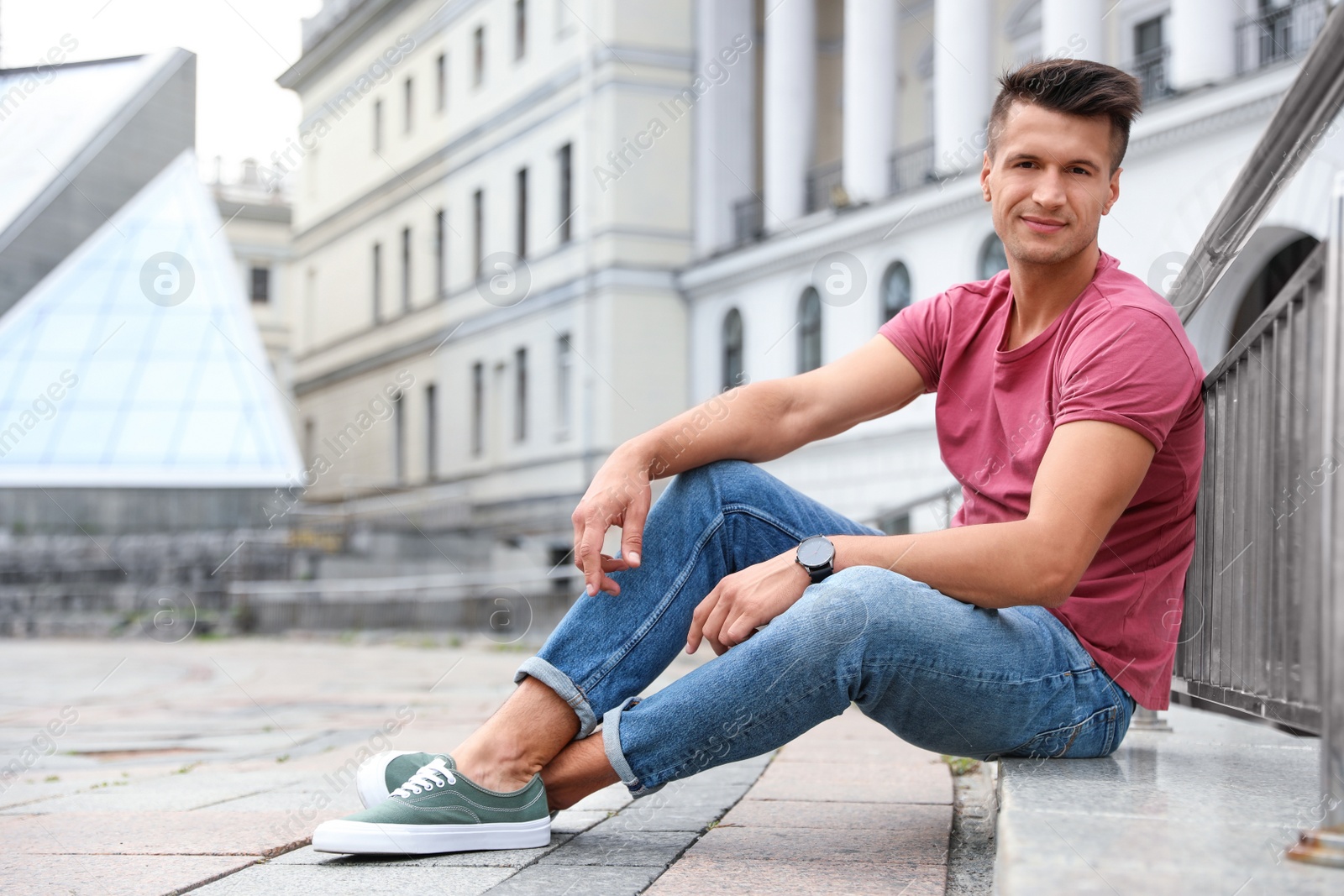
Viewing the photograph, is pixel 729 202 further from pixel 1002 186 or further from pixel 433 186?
pixel 1002 186

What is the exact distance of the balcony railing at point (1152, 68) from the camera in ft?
48.6

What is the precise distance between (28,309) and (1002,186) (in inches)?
851

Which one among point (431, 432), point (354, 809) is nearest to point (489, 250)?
point (431, 432)

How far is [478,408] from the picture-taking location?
84.9 feet

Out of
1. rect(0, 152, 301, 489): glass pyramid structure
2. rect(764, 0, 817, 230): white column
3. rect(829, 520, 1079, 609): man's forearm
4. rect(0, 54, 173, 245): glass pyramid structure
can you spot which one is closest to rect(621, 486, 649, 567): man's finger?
rect(829, 520, 1079, 609): man's forearm

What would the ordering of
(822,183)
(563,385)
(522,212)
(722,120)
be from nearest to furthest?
(822,183) < (722,120) < (563,385) < (522,212)

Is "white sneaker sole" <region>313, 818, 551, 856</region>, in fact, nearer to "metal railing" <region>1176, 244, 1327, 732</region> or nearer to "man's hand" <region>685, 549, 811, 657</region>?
"man's hand" <region>685, 549, 811, 657</region>

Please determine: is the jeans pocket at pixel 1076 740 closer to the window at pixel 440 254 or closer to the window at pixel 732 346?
the window at pixel 732 346

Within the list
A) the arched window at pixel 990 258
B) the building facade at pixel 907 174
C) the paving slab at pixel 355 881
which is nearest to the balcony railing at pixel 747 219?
the building facade at pixel 907 174

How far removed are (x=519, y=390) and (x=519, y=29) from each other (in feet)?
20.8

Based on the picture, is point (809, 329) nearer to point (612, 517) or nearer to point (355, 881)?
point (612, 517)

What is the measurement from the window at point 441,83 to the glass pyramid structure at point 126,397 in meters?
7.79

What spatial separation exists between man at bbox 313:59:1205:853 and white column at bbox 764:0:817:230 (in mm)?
17791

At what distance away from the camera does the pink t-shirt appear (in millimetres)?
1956
